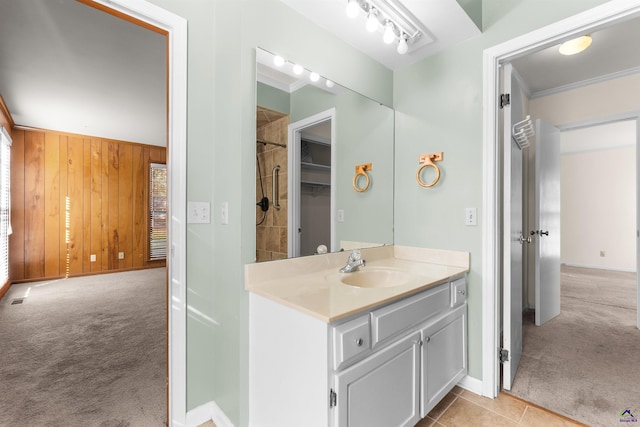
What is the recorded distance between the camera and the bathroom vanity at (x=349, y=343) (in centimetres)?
107

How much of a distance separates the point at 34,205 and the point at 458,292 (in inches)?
258

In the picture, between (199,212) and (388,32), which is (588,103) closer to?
(388,32)

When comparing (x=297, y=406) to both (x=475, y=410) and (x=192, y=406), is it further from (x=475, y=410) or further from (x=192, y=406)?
(x=475, y=410)

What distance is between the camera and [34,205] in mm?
4910

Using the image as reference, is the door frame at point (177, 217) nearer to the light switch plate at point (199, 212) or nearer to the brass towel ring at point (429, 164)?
the light switch plate at point (199, 212)

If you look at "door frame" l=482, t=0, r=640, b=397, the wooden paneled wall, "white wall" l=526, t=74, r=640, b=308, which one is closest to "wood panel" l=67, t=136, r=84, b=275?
the wooden paneled wall

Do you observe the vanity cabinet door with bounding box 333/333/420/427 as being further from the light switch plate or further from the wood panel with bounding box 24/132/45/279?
the wood panel with bounding box 24/132/45/279

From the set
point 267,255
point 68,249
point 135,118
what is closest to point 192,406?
point 267,255

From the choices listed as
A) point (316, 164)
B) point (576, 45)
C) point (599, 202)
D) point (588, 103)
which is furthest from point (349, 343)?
point (599, 202)

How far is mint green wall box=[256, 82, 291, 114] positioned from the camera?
153 cm

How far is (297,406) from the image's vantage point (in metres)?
1.16

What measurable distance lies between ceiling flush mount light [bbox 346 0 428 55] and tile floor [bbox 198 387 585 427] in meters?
2.15

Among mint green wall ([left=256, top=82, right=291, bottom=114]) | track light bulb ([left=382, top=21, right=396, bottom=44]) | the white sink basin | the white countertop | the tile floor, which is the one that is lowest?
the tile floor

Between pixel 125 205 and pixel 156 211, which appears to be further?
pixel 156 211
